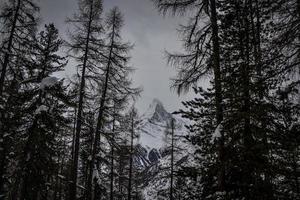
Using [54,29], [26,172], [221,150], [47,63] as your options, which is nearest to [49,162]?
[26,172]

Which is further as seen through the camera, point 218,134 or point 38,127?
point 38,127

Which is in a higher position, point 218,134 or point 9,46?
point 9,46

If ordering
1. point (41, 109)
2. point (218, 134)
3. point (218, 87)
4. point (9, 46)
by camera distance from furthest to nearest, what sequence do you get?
point (9, 46) → point (41, 109) → point (218, 87) → point (218, 134)

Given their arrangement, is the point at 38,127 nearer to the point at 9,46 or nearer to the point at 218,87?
the point at 9,46

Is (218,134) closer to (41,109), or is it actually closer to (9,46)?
(41,109)

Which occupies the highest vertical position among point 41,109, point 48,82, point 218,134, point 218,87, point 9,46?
point 9,46

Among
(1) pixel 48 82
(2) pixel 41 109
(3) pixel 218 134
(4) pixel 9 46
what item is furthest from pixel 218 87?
(4) pixel 9 46

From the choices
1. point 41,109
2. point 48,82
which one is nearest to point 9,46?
point 48,82

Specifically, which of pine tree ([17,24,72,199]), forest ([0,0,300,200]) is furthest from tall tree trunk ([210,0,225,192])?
pine tree ([17,24,72,199])

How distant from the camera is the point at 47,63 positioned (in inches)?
727

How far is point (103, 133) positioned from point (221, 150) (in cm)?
937

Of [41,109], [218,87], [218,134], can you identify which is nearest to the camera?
[218,134]

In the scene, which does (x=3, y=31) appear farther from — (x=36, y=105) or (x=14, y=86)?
(x=36, y=105)

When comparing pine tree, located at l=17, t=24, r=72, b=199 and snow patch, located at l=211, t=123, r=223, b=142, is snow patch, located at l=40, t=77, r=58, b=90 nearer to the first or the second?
pine tree, located at l=17, t=24, r=72, b=199
